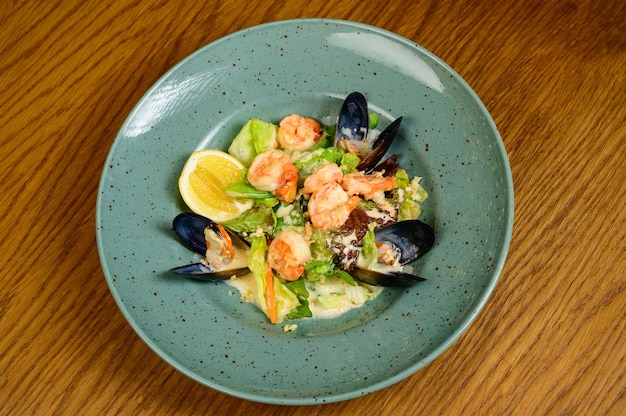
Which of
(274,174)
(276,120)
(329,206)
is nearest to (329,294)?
(329,206)

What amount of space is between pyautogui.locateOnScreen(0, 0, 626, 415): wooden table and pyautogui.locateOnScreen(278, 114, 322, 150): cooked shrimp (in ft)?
1.73

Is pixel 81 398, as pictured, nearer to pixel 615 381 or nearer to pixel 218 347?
pixel 218 347

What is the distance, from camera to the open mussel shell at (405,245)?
2.09 metres

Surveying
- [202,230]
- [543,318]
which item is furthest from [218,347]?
[543,318]

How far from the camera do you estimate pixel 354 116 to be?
2230mm

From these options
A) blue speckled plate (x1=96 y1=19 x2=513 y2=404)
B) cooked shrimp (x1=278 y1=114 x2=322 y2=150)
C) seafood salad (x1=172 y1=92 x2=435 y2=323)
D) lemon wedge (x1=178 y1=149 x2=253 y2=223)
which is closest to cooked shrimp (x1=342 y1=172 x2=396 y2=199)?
seafood salad (x1=172 y1=92 x2=435 y2=323)

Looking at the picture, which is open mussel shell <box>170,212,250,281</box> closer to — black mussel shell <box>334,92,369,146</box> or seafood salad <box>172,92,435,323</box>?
seafood salad <box>172,92,435,323</box>

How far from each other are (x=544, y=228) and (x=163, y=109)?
1443 millimetres

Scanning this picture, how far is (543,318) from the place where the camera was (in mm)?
2213

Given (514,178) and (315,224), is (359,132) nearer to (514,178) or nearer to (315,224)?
(315,224)

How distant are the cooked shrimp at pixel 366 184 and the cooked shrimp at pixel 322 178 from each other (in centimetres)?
4

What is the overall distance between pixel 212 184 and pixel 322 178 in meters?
0.42

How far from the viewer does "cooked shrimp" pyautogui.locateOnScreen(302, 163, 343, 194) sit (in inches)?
84.6

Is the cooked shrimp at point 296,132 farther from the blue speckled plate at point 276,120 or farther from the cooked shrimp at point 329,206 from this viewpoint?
the cooked shrimp at point 329,206
